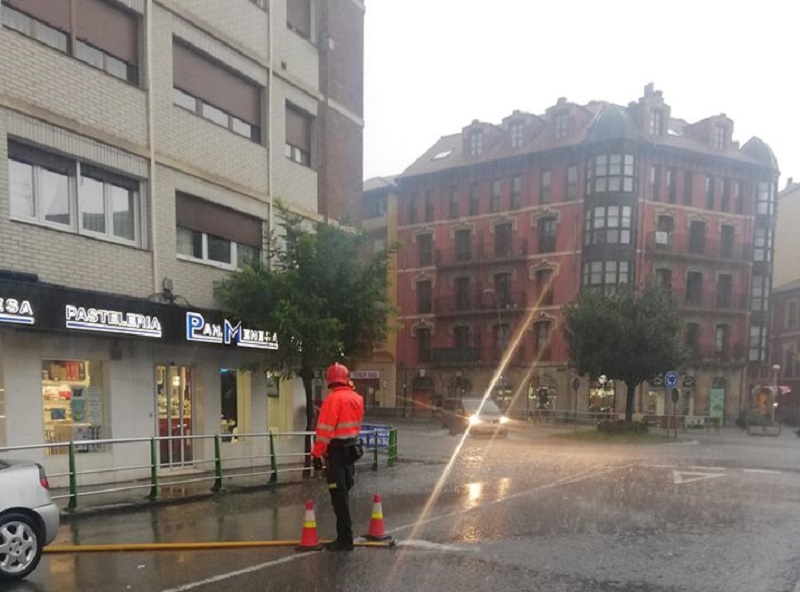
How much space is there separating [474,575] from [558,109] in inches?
1615

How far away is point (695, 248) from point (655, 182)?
5.24 m

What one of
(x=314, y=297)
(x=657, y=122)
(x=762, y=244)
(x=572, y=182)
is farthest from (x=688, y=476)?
(x=762, y=244)

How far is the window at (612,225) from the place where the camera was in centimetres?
4025

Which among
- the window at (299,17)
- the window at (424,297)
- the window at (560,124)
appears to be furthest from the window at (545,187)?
the window at (299,17)

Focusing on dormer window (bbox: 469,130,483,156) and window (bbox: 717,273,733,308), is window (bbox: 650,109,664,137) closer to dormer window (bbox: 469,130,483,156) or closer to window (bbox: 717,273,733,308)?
window (bbox: 717,273,733,308)

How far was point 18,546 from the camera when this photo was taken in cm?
593

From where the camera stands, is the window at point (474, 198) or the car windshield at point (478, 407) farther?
the window at point (474, 198)

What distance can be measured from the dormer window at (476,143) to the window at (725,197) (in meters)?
16.2

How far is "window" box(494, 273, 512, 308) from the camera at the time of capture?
44.0 metres

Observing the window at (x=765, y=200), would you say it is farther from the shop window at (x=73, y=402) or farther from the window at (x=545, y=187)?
the shop window at (x=73, y=402)

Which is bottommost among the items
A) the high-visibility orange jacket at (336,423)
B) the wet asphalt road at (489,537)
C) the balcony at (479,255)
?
the wet asphalt road at (489,537)

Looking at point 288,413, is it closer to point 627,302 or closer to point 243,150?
point 243,150

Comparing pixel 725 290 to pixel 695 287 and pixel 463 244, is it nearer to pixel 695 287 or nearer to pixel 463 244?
pixel 695 287

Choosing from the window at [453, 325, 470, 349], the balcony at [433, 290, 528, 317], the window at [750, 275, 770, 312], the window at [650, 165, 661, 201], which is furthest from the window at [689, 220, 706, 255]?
the window at [453, 325, 470, 349]
